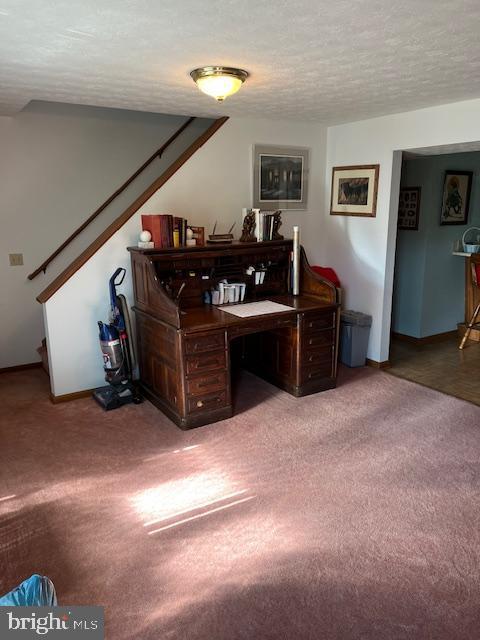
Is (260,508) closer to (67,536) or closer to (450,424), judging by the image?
(67,536)

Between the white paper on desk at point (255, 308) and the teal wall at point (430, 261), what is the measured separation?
209cm

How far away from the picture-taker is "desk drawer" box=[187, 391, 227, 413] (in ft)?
10.9

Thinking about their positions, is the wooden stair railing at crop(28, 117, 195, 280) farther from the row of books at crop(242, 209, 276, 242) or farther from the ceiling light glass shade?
the ceiling light glass shade

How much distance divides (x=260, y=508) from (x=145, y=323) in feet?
5.82

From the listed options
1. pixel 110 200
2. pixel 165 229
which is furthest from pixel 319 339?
pixel 110 200

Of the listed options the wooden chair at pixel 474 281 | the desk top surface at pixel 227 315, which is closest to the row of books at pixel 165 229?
the desk top surface at pixel 227 315

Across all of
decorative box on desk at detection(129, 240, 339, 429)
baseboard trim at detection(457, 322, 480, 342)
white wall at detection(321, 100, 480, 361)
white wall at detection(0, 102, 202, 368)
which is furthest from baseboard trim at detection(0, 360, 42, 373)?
baseboard trim at detection(457, 322, 480, 342)

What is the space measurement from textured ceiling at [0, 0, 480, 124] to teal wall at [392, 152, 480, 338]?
5.16ft

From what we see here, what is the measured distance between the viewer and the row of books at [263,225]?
13.3ft

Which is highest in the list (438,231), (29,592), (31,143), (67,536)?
(31,143)

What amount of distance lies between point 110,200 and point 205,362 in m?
2.09

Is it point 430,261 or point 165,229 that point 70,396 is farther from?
point 430,261

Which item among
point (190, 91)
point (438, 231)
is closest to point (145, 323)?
point (190, 91)

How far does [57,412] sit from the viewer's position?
12.0ft
